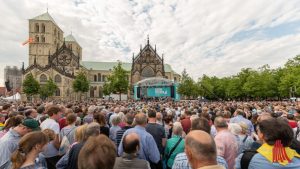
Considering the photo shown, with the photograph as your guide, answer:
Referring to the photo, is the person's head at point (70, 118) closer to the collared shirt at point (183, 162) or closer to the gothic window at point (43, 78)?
the collared shirt at point (183, 162)

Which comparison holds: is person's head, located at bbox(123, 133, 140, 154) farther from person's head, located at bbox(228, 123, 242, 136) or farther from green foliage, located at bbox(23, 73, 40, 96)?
green foliage, located at bbox(23, 73, 40, 96)

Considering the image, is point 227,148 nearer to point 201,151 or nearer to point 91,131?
point 91,131

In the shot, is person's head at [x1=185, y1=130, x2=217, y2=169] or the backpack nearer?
person's head at [x1=185, y1=130, x2=217, y2=169]

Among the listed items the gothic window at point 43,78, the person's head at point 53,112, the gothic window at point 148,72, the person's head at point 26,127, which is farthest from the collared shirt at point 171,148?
the gothic window at point 148,72

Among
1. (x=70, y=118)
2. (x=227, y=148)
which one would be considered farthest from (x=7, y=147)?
(x=227, y=148)

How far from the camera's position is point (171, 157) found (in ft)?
18.2

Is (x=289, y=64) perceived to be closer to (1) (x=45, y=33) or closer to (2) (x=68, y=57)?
(2) (x=68, y=57)

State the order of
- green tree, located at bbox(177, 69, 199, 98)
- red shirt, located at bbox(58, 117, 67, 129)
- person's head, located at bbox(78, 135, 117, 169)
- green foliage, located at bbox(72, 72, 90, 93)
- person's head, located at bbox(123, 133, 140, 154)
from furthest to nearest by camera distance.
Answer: green tree, located at bbox(177, 69, 199, 98) < green foliage, located at bbox(72, 72, 90, 93) < red shirt, located at bbox(58, 117, 67, 129) < person's head, located at bbox(123, 133, 140, 154) < person's head, located at bbox(78, 135, 117, 169)

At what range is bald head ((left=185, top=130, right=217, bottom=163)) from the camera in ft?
8.16

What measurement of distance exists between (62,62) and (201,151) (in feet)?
285

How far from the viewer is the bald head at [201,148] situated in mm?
2488

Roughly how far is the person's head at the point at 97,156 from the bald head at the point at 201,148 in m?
→ 0.76

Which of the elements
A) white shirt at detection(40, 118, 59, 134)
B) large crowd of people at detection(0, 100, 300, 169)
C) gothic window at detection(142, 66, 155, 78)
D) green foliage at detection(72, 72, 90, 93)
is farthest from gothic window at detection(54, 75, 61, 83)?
white shirt at detection(40, 118, 59, 134)

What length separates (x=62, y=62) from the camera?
276 ft
